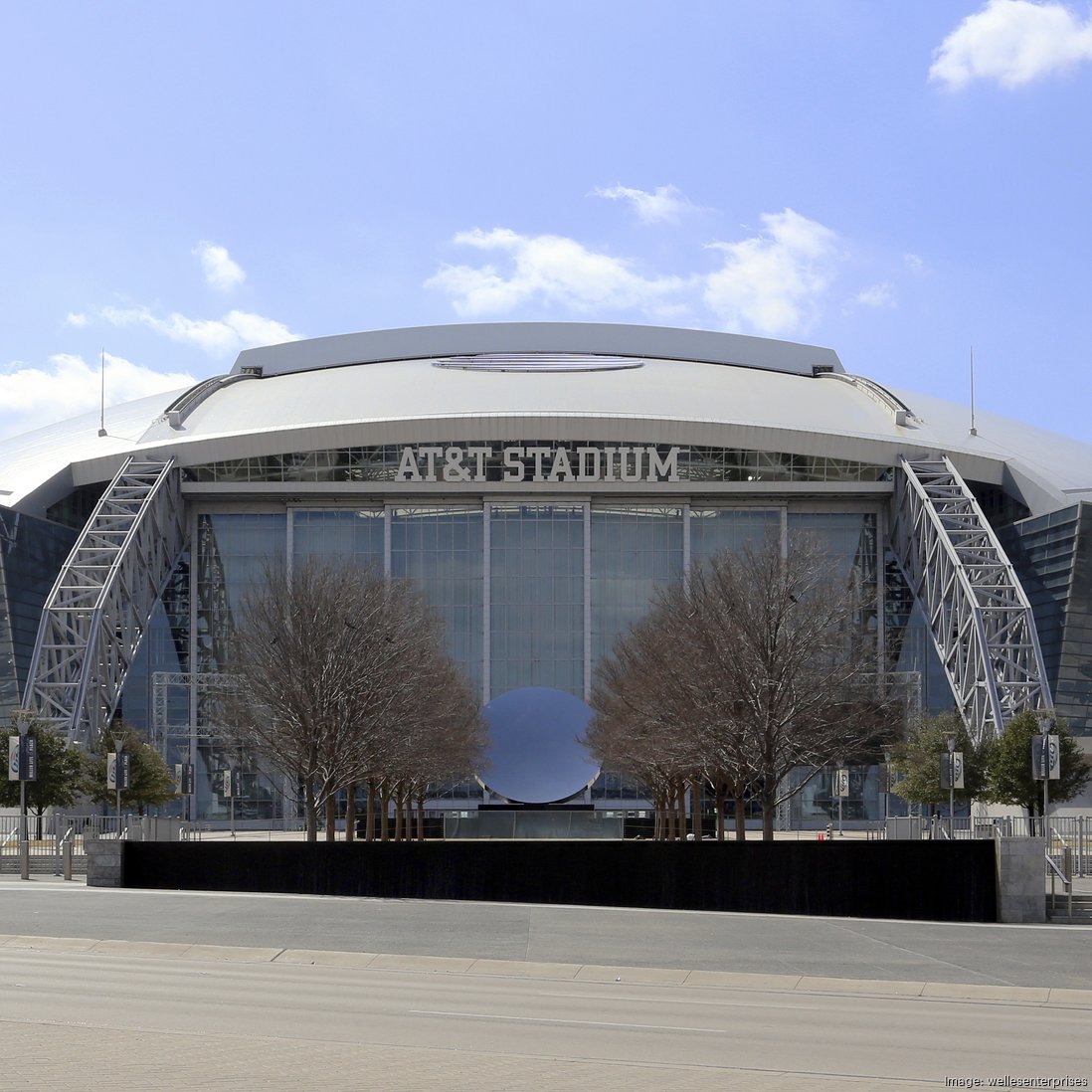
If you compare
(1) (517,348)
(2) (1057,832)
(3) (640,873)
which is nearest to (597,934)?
(3) (640,873)

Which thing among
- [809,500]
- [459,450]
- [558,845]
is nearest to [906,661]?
[809,500]

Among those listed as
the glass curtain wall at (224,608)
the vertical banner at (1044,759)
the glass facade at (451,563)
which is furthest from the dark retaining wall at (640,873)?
the glass facade at (451,563)

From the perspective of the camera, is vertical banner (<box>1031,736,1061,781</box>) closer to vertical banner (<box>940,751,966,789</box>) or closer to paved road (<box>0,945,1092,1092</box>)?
vertical banner (<box>940,751,966,789</box>)

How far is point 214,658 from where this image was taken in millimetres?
89000

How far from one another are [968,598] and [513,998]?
56.3 m

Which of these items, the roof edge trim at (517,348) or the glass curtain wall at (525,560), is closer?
the glass curtain wall at (525,560)

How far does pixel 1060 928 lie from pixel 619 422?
180ft

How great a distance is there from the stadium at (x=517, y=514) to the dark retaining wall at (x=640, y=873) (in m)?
43.8

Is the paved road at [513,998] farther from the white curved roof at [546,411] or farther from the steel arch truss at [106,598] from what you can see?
the white curved roof at [546,411]

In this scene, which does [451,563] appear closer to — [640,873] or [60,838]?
[60,838]

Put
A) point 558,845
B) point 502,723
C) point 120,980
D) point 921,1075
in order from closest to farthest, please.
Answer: point 921,1075, point 120,980, point 558,845, point 502,723

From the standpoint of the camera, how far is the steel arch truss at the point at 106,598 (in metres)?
74.8

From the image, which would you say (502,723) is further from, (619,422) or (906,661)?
(906,661)

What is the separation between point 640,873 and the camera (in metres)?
35.5
